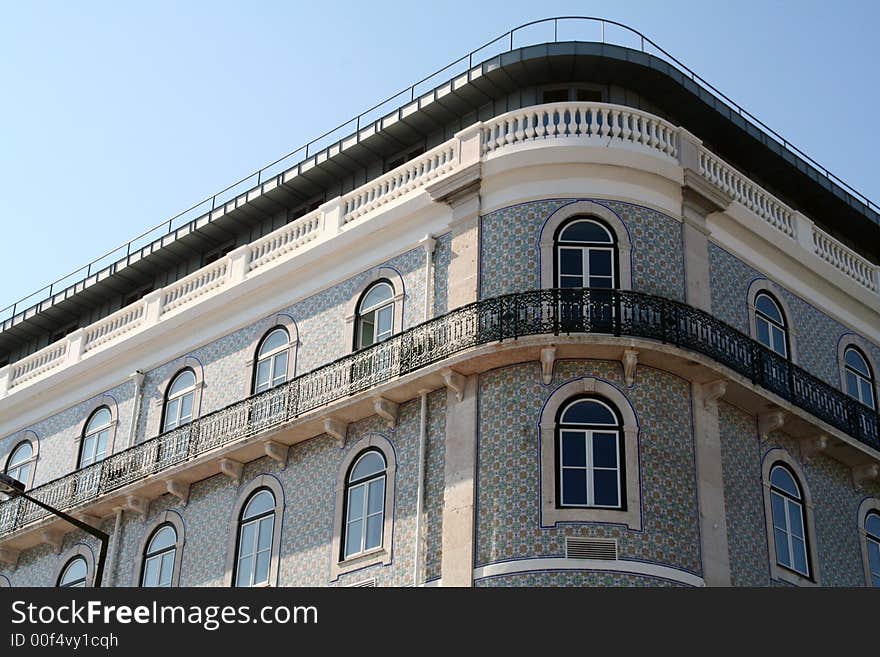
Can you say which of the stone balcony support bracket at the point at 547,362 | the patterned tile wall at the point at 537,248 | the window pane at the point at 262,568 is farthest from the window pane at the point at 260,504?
the stone balcony support bracket at the point at 547,362

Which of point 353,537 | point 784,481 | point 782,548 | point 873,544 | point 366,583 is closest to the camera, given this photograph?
point 366,583

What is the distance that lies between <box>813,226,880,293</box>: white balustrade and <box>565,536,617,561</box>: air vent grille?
9.37m

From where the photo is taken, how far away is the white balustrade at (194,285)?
32844 millimetres

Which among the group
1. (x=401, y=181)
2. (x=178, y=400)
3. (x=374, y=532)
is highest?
(x=401, y=181)

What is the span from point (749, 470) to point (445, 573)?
566 cm

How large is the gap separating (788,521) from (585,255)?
570 centimetres

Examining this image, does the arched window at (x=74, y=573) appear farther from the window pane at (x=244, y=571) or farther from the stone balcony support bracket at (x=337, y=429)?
the stone balcony support bracket at (x=337, y=429)

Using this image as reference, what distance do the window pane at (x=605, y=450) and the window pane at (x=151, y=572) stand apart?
9.52 meters

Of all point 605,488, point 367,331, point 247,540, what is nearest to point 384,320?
point 367,331

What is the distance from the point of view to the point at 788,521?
27609mm

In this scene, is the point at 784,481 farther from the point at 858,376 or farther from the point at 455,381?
the point at 455,381

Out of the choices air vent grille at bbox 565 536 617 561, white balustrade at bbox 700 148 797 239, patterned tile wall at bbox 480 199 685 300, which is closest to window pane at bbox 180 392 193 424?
patterned tile wall at bbox 480 199 685 300

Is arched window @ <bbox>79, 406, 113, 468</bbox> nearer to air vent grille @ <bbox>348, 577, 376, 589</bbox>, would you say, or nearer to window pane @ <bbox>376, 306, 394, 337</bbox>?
window pane @ <bbox>376, 306, 394, 337</bbox>

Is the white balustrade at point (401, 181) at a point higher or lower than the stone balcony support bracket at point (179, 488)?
higher
